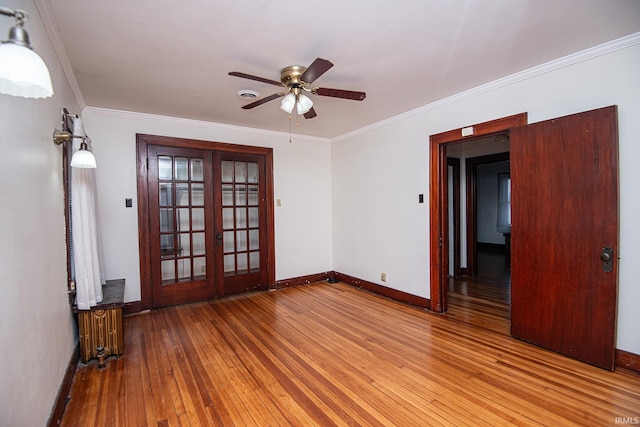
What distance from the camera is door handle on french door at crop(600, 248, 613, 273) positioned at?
2.35 meters

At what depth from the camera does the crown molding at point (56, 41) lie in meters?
1.82

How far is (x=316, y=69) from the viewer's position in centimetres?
207

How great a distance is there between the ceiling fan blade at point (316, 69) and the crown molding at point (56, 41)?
1.61 metres

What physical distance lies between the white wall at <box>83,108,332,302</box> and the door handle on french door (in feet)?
11.9

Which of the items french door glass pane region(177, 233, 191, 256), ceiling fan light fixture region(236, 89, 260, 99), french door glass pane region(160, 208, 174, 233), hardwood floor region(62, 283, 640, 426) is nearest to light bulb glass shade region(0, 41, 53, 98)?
hardwood floor region(62, 283, 640, 426)

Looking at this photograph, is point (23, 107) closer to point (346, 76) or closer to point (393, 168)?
point (346, 76)

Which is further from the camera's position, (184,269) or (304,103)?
(184,269)

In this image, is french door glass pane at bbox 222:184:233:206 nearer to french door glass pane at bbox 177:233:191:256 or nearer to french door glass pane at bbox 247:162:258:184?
french door glass pane at bbox 247:162:258:184

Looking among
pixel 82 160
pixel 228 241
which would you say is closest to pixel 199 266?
pixel 228 241

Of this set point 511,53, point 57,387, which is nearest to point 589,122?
point 511,53

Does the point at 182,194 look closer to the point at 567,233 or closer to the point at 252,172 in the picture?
the point at 252,172

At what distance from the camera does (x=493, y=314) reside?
3682 millimetres

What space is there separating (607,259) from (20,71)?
11.8 feet

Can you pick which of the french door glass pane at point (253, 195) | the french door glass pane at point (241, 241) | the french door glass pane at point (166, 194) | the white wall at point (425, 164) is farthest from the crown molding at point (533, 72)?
the french door glass pane at point (166, 194)
